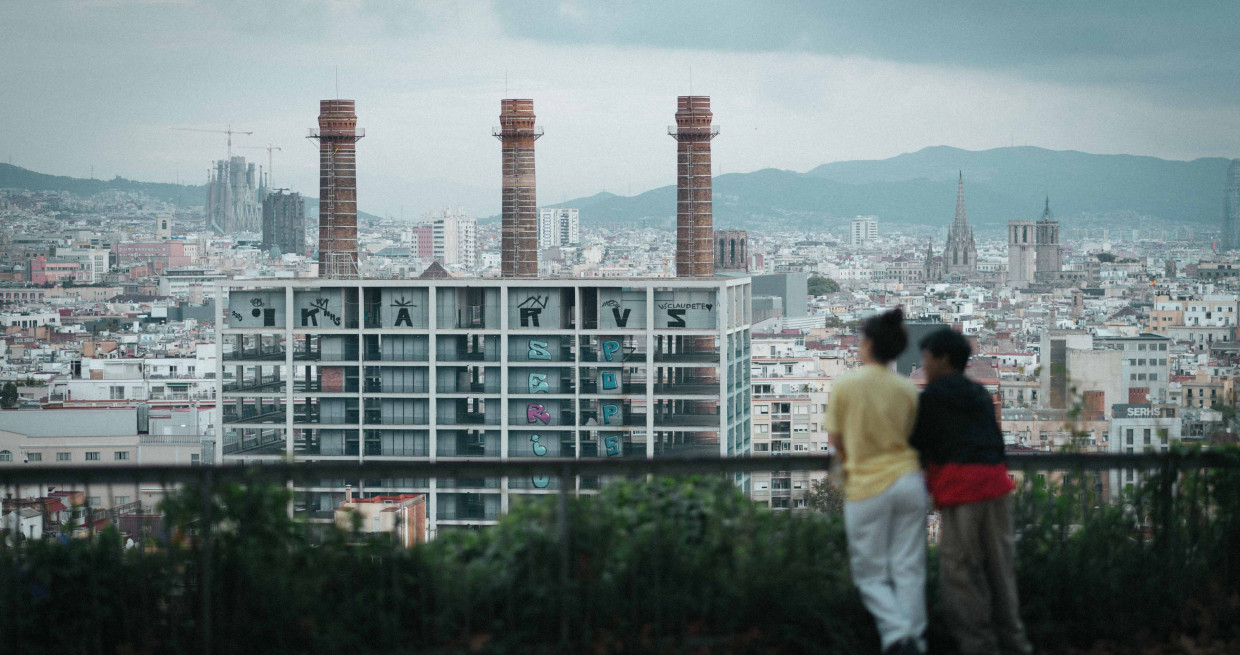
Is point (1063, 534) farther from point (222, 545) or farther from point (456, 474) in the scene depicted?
point (222, 545)

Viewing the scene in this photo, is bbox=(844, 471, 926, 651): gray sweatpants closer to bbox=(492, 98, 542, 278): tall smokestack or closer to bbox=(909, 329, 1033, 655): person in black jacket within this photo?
→ bbox=(909, 329, 1033, 655): person in black jacket

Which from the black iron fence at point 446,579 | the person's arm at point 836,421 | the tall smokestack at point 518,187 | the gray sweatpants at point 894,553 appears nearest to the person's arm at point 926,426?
the gray sweatpants at point 894,553

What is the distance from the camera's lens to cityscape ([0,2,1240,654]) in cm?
393

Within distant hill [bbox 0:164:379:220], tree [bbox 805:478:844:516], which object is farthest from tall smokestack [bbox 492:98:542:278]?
distant hill [bbox 0:164:379:220]

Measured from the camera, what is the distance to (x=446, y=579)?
396 cm

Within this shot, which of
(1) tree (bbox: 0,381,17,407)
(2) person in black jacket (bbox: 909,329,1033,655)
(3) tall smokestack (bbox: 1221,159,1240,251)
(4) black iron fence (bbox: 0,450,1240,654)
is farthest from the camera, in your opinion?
(3) tall smokestack (bbox: 1221,159,1240,251)

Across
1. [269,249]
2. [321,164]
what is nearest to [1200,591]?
[321,164]

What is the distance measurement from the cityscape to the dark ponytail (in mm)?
23

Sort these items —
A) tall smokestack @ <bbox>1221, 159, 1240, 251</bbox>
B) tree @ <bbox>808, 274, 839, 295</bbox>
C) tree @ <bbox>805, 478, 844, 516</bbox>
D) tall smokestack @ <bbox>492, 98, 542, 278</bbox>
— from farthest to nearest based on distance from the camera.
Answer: tree @ <bbox>808, 274, 839, 295</bbox>
tall smokestack @ <bbox>1221, 159, 1240, 251</bbox>
tall smokestack @ <bbox>492, 98, 542, 278</bbox>
tree @ <bbox>805, 478, 844, 516</bbox>

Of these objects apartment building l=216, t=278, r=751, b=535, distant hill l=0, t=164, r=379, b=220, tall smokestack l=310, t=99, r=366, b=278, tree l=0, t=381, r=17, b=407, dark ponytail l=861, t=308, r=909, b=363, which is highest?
distant hill l=0, t=164, r=379, b=220

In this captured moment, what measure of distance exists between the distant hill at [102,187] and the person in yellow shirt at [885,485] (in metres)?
120

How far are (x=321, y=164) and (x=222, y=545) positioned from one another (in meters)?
44.8

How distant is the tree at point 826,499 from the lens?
4.62 m

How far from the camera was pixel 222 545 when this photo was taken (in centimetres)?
394
